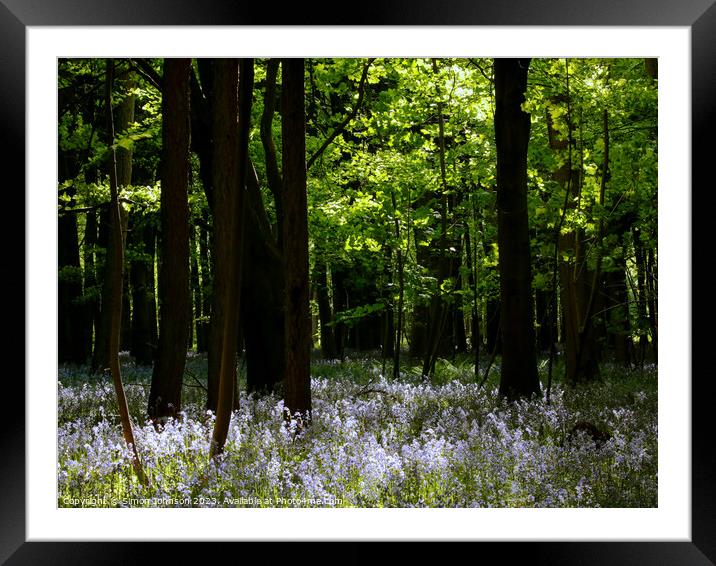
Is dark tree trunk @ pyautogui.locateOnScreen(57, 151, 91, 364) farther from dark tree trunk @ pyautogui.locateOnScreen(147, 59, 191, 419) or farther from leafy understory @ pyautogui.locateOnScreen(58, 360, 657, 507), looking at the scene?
leafy understory @ pyautogui.locateOnScreen(58, 360, 657, 507)

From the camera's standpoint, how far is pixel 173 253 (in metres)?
8.73

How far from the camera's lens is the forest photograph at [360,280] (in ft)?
19.9

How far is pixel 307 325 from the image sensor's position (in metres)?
7.79

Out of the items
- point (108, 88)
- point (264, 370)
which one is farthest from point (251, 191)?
point (108, 88)

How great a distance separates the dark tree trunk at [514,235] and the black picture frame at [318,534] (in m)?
5.01

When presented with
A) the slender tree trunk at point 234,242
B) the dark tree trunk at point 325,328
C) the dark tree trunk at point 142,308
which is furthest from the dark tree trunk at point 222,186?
the dark tree trunk at point 325,328

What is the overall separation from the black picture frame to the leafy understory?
0.84 meters

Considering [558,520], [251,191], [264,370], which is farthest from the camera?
[264,370]

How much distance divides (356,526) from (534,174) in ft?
29.4

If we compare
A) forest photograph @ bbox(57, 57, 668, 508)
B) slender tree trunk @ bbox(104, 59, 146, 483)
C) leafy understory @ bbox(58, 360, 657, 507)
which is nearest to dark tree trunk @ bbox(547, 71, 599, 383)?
forest photograph @ bbox(57, 57, 668, 508)

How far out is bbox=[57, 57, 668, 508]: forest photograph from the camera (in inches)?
239

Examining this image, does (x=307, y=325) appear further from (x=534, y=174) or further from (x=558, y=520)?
(x=534, y=174)

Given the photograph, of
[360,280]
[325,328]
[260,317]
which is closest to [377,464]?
[260,317]
